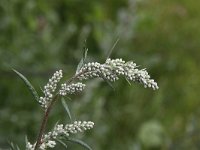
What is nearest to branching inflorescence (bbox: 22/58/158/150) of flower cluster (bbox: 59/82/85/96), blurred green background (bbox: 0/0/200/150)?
flower cluster (bbox: 59/82/85/96)

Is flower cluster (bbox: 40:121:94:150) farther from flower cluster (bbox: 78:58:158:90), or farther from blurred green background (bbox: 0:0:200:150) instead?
blurred green background (bbox: 0:0:200:150)

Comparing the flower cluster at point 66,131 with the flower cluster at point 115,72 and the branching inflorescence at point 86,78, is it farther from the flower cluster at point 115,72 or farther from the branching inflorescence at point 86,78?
the flower cluster at point 115,72

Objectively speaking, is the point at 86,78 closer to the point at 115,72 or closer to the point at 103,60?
the point at 115,72

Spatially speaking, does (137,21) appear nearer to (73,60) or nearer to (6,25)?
(73,60)

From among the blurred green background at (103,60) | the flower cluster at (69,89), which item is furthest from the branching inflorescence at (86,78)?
the blurred green background at (103,60)

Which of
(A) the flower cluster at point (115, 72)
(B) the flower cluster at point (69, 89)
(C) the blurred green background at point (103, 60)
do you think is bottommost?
(B) the flower cluster at point (69, 89)
